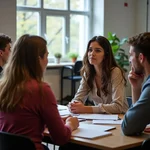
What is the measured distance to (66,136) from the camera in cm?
194

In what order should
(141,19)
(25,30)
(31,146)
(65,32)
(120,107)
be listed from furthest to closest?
(141,19) → (65,32) → (25,30) → (120,107) → (31,146)

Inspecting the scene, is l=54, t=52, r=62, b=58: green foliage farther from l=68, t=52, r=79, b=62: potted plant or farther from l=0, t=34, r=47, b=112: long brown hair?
l=0, t=34, r=47, b=112: long brown hair

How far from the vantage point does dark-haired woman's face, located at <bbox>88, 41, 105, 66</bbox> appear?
Result: 10.1 ft

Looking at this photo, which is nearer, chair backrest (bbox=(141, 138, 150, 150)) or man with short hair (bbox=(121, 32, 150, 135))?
chair backrest (bbox=(141, 138, 150, 150))

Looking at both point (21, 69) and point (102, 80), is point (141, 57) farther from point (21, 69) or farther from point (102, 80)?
point (102, 80)

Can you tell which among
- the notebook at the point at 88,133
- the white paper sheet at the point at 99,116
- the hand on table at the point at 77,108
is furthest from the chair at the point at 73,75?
the notebook at the point at 88,133

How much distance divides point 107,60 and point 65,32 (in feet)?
12.3

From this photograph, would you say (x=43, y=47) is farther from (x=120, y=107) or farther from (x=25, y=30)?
(x=25, y=30)

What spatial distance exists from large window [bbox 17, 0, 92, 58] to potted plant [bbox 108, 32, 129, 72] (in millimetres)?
746

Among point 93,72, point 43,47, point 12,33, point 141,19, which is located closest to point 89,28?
point 141,19

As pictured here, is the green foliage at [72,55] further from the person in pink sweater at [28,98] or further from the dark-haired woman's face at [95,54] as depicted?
the person in pink sweater at [28,98]

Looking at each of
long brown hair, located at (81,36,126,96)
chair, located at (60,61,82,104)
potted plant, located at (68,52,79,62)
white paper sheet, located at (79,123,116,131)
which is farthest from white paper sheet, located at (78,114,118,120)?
potted plant, located at (68,52,79,62)

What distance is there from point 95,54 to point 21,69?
1.30 metres

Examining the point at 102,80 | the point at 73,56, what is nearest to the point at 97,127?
the point at 102,80
